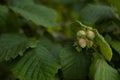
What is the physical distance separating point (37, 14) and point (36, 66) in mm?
473

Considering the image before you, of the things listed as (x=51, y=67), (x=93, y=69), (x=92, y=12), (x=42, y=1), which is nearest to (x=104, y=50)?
(x=93, y=69)

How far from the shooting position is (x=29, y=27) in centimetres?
210

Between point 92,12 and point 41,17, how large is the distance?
0.29 m

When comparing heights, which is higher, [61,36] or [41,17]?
[41,17]

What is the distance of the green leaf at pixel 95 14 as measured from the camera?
1.78 m

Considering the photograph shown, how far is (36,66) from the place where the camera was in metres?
1.48

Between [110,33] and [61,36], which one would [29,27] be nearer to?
[61,36]

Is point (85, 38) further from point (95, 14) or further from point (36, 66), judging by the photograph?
point (95, 14)

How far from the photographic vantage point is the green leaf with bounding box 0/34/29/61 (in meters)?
1.51

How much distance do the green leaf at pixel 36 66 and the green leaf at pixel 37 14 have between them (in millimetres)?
248

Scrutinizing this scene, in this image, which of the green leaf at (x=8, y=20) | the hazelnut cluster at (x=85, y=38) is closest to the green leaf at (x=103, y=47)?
the hazelnut cluster at (x=85, y=38)

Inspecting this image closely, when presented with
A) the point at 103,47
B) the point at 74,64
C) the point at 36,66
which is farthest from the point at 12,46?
the point at 103,47

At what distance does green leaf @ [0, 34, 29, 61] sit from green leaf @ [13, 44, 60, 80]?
0.12 ft

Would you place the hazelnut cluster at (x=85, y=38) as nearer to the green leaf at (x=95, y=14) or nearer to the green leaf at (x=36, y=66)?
the green leaf at (x=36, y=66)
